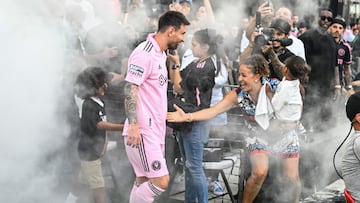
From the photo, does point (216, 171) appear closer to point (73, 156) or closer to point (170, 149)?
point (170, 149)

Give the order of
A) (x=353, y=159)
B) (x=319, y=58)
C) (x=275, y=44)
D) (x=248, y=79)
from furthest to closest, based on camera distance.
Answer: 1. (x=319, y=58)
2. (x=275, y=44)
3. (x=248, y=79)
4. (x=353, y=159)

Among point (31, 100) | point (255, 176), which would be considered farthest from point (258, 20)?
point (31, 100)

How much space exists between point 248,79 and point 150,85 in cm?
94

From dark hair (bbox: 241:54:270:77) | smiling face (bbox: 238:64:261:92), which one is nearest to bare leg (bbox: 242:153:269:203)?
smiling face (bbox: 238:64:261:92)

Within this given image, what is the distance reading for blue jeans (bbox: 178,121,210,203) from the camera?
525cm

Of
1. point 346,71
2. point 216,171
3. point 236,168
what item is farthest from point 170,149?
point 346,71

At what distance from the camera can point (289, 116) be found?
5215mm

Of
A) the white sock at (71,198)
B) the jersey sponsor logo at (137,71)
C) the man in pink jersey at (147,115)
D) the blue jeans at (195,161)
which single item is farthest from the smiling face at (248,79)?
the white sock at (71,198)

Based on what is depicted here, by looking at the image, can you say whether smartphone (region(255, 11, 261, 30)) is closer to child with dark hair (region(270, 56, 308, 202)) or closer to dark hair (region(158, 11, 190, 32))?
child with dark hair (region(270, 56, 308, 202))

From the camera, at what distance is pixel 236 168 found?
7.07m

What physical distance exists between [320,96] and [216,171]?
86.7 inches

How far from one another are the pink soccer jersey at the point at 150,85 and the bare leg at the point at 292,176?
1.25 m

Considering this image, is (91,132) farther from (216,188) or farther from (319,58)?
(319,58)

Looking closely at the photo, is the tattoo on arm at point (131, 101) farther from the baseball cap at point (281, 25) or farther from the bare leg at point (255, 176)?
the baseball cap at point (281, 25)
